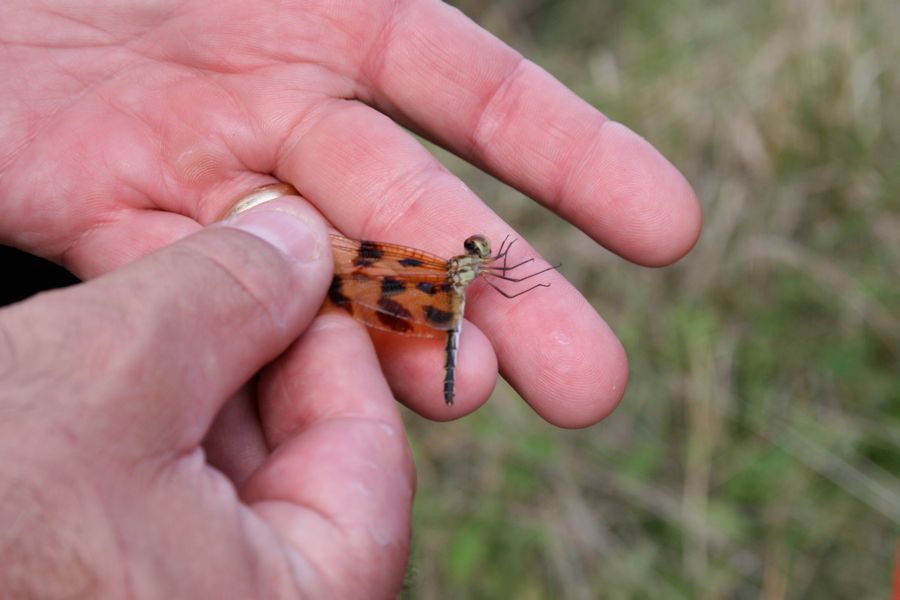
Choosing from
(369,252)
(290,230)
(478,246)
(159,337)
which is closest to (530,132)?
(478,246)

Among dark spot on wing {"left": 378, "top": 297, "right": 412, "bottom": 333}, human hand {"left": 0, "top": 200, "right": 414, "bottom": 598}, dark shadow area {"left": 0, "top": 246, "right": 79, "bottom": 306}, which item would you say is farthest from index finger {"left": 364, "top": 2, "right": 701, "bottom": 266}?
dark shadow area {"left": 0, "top": 246, "right": 79, "bottom": 306}

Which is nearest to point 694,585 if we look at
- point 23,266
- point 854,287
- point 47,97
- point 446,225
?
point 854,287

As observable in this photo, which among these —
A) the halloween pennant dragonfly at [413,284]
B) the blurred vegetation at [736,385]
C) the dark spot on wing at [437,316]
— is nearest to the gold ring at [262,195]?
the halloween pennant dragonfly at [413,284]

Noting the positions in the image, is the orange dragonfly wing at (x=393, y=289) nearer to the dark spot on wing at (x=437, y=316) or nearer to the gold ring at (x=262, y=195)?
the dark spot on wing at (x=437, y=316)

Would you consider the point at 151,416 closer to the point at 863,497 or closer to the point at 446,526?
the point at 446,526

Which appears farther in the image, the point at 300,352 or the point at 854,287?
the point at 854,287

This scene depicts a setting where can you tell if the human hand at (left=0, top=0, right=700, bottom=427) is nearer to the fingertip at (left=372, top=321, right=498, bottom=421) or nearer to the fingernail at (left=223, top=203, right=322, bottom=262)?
the fingertip at (left=372, top=321, right=498, bottom=421)

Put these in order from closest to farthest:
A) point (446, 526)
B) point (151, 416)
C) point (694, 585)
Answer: point (151, 416) → point (694, 585) → point (446, 526)
